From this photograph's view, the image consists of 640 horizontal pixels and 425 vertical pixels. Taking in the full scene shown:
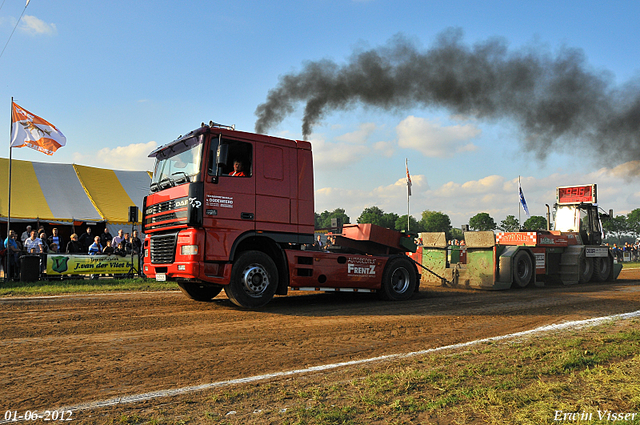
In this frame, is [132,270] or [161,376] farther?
Answer: [132,270]

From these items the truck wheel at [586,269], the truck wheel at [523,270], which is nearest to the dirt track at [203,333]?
the truck wheel at [523,270]

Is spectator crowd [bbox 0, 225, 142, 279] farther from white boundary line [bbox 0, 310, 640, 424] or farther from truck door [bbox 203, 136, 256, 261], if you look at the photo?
white boundary line [bbox 0, 310, 640, 424]

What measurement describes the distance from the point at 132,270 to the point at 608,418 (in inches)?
586

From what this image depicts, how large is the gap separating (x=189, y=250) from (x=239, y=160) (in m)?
1.91

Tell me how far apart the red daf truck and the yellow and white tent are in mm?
11732

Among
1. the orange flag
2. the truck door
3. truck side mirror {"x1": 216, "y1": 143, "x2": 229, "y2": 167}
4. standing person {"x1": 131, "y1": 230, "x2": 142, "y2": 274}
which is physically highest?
the orange flag

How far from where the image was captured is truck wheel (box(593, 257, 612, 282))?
17.6 m

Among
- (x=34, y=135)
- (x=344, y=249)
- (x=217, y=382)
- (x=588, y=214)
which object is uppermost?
(x=34, y=135)

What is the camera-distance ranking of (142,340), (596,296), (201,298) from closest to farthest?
(142,340), (201,298), (596,296)

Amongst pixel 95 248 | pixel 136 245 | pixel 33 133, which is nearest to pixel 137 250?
pixel 136 245

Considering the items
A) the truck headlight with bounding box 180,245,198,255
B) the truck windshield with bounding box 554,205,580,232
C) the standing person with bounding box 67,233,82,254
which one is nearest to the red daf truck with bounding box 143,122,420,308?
the truck headlight with bounding box 180,245,198,255

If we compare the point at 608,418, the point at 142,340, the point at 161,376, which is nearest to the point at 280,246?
the point at 142,340

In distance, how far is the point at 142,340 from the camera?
6270 millimetres

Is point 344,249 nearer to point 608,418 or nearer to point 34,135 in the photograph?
point 608,418
